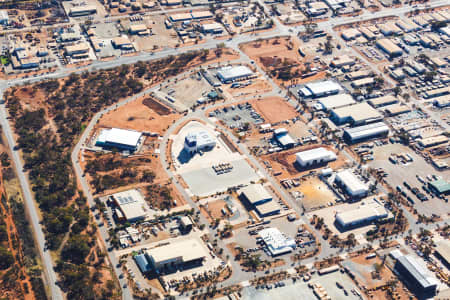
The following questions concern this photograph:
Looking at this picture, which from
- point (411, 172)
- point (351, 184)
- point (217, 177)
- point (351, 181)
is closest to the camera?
point (351, 184)

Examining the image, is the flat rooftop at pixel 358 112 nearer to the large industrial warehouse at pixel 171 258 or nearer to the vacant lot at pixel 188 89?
the vacant lot at pixel 188 89

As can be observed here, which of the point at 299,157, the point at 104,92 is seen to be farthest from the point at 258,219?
the point at 104,92

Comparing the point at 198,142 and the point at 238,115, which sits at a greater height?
the point at 238,115

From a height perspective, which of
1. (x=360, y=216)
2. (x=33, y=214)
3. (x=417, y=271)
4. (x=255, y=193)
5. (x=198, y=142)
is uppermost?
(x=198, y=142)

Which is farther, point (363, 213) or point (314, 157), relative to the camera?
point (314, 157)

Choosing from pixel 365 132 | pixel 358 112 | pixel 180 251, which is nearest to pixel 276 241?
pixel 180 251

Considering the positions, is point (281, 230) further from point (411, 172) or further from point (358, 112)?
point (358, 112)
